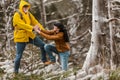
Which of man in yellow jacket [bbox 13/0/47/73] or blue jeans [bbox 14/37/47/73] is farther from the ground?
man in yellow jacket [bbox 13/0/47/73]

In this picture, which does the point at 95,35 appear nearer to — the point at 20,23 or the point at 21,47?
the point at 20,23

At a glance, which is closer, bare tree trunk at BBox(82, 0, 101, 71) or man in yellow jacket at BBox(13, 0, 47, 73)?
bare tree trunk at BBox(82, 0, 101, 71)

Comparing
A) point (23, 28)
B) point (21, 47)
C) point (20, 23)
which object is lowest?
point (21, 47)

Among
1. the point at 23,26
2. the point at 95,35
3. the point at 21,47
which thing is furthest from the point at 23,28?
the point at 95,35

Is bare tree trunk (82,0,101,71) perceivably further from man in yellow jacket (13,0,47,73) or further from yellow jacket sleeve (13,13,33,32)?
yellow jacket sleeve (13,13,33,32)

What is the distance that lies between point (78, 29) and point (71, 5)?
1.02m

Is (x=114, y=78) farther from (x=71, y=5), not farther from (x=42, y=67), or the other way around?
(x=71, y=5)

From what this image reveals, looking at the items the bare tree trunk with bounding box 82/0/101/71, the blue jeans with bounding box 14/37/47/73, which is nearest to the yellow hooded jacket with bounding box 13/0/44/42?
the blue jeans with bounding box 14/37/47/73

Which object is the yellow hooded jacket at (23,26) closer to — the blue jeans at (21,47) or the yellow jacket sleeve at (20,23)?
the yellow jacket sleeve at (20,23)

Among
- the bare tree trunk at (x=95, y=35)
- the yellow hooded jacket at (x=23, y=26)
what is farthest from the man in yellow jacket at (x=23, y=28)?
the bare tree trunk at (x=95, y=35)

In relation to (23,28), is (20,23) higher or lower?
higher

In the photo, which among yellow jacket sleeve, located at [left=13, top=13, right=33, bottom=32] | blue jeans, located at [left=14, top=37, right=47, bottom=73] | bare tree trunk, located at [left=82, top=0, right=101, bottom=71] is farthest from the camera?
blue jeans, located at [left=14, top=37, right=47, bottom=73]

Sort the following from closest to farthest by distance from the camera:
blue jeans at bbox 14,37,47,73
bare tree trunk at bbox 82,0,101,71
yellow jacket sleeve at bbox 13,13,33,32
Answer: bare tree trunk at bbox 82,0,101,71 → yellow jacket sleeve at bbox 13,13,33,32 → blue jeans at bbox 14,37,47,73

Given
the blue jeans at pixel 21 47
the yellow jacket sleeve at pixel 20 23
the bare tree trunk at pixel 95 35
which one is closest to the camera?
the bare tree trunk at pixel 95 35
